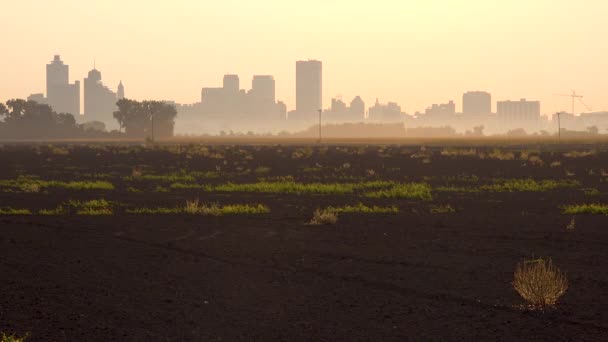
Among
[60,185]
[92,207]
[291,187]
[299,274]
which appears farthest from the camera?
[60,185]

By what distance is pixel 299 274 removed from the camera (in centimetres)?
1306

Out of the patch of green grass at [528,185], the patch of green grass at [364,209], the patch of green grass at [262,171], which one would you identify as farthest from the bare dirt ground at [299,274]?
the patch of green grass at [262,171]

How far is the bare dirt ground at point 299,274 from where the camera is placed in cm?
974

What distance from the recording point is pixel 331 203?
25047 mm

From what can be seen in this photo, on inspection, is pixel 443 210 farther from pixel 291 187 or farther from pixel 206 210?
pixel 291 187

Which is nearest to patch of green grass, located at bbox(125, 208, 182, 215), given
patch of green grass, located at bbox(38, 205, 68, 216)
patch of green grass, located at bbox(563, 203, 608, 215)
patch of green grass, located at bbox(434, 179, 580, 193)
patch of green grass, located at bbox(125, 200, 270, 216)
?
patch of green grass, located at bbox(125, 200, 270, 216)

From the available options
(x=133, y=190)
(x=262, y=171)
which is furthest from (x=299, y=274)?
(x=262, y=171)

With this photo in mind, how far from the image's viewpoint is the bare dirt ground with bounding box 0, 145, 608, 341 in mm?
9742

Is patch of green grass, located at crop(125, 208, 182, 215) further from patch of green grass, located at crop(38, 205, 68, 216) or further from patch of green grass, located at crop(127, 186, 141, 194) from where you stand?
patch of green grass, located at crop(127, 186, 141, 194)

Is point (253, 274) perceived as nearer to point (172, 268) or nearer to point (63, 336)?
point (172, 268)

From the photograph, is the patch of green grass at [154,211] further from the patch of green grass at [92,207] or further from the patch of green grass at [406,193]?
the patch of green grass at [406,193]

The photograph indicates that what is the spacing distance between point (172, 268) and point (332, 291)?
141 inches

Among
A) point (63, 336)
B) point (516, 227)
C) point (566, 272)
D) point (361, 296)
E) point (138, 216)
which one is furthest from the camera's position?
point (138, 216)

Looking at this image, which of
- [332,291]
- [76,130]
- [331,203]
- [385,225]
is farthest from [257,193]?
[76,130]
